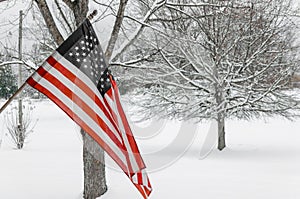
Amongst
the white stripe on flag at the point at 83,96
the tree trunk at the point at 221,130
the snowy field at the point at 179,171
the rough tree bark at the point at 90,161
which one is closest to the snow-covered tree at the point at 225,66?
the tree trunk at the point at 221,130

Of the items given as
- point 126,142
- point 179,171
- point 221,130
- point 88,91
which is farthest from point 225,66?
point 88,91

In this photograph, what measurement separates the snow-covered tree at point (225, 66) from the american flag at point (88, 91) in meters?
6.88

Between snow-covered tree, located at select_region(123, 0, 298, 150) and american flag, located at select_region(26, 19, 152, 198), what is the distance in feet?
22.6

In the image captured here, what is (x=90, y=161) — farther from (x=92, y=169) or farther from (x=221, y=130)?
(x=221, y=130)

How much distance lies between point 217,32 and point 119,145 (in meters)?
7.79

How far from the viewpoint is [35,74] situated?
309 cm

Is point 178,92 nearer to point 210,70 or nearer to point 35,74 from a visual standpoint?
point 210,70

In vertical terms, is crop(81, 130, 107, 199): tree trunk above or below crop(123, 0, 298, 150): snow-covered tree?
below

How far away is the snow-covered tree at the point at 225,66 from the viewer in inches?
413

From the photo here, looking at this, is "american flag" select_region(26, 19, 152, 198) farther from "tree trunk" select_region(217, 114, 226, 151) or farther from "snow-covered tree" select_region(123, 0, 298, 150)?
"tree trunk" select_region(217, 114, 226, 151)

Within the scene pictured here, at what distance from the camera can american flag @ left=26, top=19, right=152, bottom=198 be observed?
3.12m

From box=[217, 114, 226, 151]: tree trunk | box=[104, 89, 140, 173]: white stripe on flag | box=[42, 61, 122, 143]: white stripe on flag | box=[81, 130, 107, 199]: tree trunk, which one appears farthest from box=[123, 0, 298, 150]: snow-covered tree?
box=[42, 61, 122, 143]: white stripe on flag

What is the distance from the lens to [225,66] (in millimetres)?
11586

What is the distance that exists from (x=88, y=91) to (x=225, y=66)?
8879 millimetres
